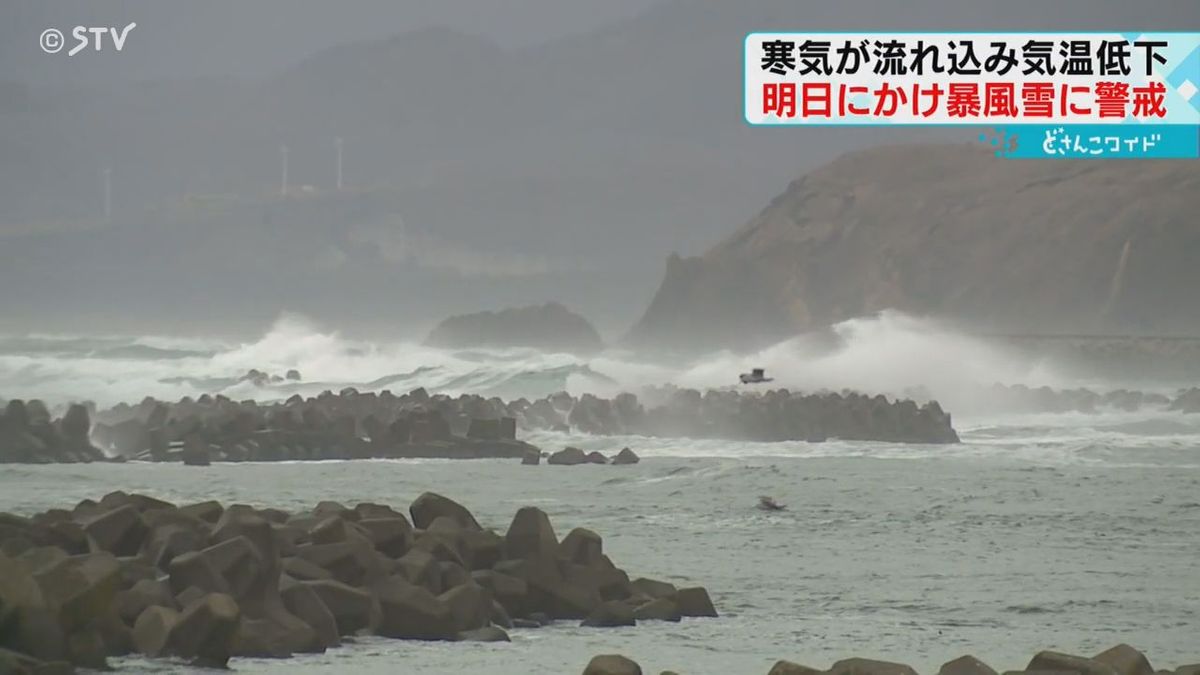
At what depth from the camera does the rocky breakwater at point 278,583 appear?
711cm

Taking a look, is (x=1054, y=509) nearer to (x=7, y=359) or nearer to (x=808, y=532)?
(x=808, y=532)

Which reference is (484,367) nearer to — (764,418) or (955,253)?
(764,418)

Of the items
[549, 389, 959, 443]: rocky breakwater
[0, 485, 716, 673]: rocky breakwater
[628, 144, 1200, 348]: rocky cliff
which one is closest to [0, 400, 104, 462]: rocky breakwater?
[549, 389, 959, 443]: rocky breakwater

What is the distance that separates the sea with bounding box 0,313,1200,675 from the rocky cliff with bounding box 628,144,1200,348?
17.8m

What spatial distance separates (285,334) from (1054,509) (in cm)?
3110

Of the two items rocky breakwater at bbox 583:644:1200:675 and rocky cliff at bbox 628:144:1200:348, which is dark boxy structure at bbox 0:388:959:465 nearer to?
rocky breakwater at bbox 583:644:1200:675

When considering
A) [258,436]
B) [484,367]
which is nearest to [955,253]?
[484,367]

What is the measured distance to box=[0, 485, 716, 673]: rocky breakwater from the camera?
7113 millimetres

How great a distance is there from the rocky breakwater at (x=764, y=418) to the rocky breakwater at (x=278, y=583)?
14029mm

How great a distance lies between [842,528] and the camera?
13.2m

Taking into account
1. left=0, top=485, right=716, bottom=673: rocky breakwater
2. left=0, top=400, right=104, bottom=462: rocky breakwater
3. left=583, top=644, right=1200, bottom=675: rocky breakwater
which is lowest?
left=583, top=644, right=1200, bottom=675: rocky breakwater

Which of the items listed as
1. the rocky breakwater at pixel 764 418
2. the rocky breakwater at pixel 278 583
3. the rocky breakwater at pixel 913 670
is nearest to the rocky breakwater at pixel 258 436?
the rocky breakwater at pixel 764 418

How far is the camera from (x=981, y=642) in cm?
835

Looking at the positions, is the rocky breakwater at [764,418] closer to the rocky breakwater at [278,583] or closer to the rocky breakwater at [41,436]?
the rocky breakwater at [41,436]
